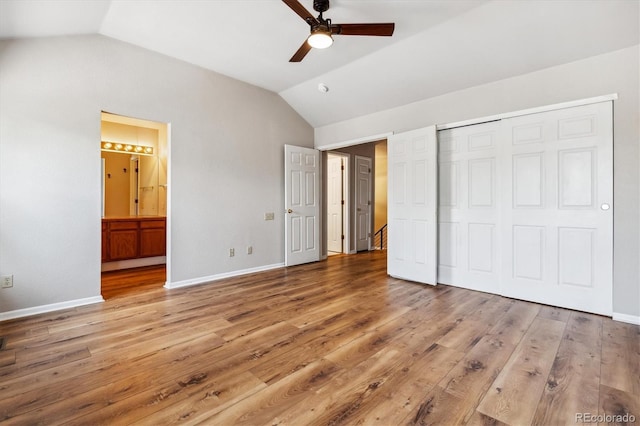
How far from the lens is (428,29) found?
3314 millimetres

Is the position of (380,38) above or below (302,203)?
above

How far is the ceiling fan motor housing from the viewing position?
9.06 ft

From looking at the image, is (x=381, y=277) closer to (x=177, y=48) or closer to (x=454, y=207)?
(x=454, y=207)

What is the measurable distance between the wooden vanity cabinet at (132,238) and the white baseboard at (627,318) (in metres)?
6.44

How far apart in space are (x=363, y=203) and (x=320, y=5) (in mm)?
4992

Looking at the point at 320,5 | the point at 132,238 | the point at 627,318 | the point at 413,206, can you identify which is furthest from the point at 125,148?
the point at 627,318

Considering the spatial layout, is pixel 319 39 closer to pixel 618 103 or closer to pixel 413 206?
pixel 413 206

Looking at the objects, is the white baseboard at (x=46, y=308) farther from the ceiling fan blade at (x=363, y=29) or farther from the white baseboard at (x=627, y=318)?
the white baseboard at (x=627, y=318)

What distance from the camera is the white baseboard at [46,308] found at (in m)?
3.00

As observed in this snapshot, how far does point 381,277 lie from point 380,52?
3155 mm

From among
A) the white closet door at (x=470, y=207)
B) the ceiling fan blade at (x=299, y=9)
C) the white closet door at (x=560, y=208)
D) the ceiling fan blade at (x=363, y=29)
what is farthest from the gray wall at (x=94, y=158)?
the white closet door at (x=560, y=208)

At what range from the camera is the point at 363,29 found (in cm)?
270

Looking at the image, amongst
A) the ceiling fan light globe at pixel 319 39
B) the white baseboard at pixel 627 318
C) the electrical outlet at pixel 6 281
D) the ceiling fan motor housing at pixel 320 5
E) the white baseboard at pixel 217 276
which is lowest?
the white baseboard at pixel 627 318
